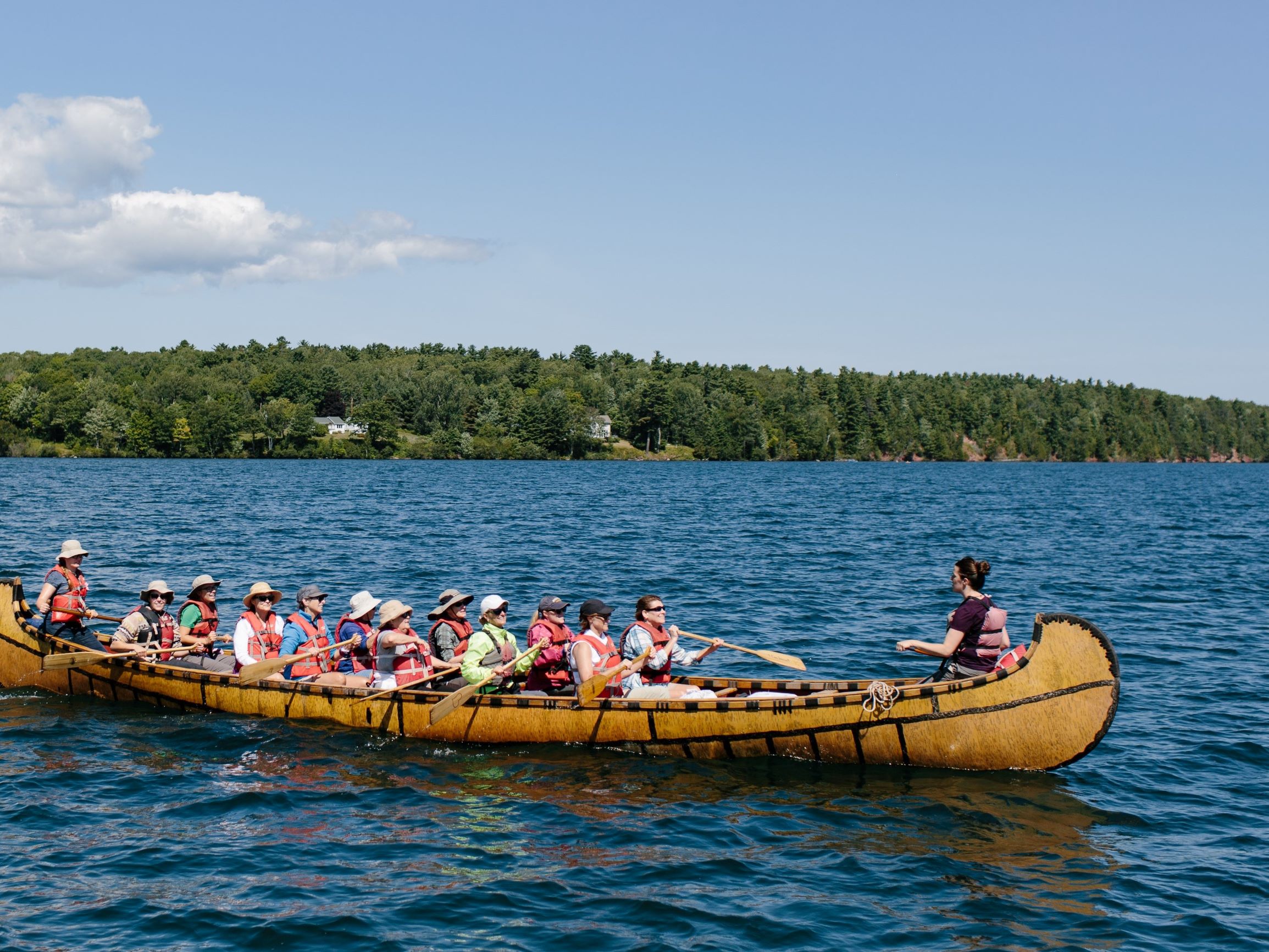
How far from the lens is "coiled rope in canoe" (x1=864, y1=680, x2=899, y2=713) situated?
13.8m

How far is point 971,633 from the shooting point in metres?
13.8

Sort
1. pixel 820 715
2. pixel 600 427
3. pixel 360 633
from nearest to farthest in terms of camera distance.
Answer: pixel 820 715 → pixel 360 633 → pixel 600 427

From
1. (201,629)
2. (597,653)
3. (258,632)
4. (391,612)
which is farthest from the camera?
(201,629)

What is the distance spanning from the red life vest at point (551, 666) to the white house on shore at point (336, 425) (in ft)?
424

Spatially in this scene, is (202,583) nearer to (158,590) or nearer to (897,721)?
(158,590)

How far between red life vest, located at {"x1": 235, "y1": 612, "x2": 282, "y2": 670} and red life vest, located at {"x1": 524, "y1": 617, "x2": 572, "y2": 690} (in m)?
4.03

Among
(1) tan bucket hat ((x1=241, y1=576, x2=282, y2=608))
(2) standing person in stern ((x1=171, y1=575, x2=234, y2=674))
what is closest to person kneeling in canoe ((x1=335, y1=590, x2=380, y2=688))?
(1) tan bucket hat ((x1=241, y1=576, x2=282, y2=608))

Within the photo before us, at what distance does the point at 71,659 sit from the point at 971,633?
13563 millimetres

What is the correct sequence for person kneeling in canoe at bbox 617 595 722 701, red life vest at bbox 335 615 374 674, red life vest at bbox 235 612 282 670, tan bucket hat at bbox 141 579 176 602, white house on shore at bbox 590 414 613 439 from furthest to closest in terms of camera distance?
white house on shore at bbox 590 414 613 439
tan bucket hat at bbox 141 579 176 602
red life vest at bbox 335 615 374 674
red life vest at bbox 235 612 282 670
person kneeling in canoe at bbox 617 595 722 701

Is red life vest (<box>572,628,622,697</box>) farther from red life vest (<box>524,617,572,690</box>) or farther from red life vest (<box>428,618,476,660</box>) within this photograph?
red life vest (<box>428,618,476,660</box>)

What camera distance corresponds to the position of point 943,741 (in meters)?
13.8

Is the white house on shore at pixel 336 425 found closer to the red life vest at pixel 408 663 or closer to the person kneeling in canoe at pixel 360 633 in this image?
the person kneeling in canoe at pixel 360 633

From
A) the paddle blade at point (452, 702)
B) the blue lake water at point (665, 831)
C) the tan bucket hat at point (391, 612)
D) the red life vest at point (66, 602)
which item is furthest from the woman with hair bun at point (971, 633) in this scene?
the red life vest at point (66, 602)

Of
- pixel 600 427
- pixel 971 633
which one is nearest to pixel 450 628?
pixel 971 633
